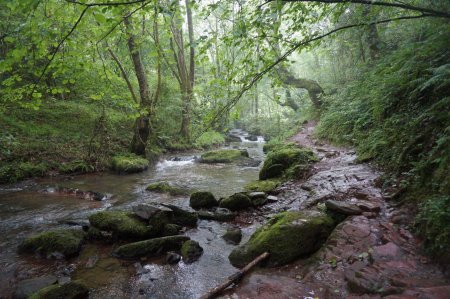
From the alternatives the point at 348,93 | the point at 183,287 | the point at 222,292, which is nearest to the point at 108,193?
the point at 183,287

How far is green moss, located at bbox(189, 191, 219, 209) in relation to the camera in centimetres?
702

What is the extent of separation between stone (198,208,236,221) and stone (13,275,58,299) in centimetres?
308

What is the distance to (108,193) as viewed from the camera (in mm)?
8609

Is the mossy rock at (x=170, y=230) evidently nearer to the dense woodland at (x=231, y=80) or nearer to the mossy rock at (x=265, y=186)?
the dense woodland at (x=231, y=80)

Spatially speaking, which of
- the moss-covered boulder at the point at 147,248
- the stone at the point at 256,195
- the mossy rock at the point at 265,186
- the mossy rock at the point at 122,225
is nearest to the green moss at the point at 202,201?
the stone at the point at 256,195

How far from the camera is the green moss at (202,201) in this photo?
702 centimetres

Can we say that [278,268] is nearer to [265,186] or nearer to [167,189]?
[265,186]

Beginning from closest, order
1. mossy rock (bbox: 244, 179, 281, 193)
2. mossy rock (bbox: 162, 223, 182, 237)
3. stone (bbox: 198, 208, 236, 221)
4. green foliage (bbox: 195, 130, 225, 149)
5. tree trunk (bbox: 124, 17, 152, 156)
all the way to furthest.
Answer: mossy rock (bbox: 162, 223, 182, 237), stone (bbox: 198, 208, 236, 221), mossy rock (bbox: 244, 179, 281, 193), tree trunk (bbox: 124, 17, 152, 156), green foliage (bbox: 195, 130, 225, 149)

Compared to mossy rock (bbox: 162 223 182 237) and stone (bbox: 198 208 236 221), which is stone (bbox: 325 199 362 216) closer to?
stone (bbox: 198 208 236 221)

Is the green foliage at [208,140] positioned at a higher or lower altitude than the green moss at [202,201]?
higher

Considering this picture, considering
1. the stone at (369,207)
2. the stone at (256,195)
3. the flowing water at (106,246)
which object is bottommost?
the flowing water at (106,246)

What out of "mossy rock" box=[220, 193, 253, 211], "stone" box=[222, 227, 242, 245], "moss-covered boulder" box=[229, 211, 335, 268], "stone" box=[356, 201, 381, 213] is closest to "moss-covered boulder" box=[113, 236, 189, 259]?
"stone" box=[222, 227, 242, 245]

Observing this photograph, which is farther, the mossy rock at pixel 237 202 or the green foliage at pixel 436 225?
the mossy rock at pixel 237 202

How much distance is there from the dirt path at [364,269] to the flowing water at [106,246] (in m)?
0.86
